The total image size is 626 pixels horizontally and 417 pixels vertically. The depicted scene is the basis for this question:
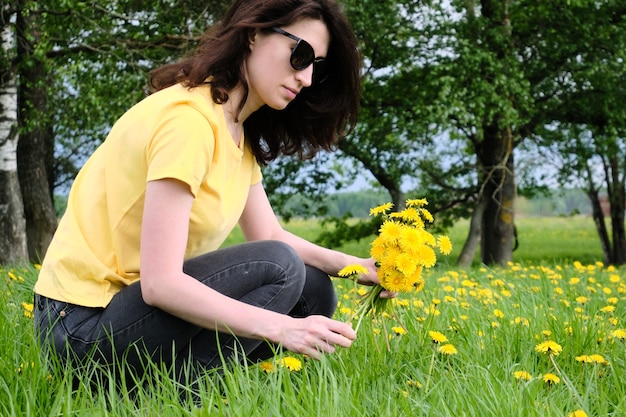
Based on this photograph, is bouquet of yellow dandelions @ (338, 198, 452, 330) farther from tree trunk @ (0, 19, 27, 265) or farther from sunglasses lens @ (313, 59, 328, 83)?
tree trunk @ (0, 19, 27, 265)

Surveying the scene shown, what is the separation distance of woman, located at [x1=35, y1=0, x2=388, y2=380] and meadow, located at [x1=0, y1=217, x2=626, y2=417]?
0.10 metres

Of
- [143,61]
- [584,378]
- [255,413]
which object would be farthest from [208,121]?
[143,61]

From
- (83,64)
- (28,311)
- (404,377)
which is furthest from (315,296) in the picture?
(83,64)

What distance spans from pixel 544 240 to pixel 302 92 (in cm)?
2325

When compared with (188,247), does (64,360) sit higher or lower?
lower

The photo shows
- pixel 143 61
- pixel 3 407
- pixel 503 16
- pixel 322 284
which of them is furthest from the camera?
→ pixel 503 16

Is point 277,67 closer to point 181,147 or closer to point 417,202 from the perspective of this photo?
point 181,147

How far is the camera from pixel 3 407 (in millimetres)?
1958

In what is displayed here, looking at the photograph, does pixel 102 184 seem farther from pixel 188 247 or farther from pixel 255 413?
pixel 255 413

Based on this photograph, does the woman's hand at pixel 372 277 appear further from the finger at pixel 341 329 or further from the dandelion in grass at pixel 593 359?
the dandelion in grass at pixel 593 359

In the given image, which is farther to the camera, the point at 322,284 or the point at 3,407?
the point at 322,284

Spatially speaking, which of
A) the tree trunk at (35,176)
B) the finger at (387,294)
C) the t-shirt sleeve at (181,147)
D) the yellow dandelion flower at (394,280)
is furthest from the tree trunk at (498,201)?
the t-shirt sleeve at (181,147)

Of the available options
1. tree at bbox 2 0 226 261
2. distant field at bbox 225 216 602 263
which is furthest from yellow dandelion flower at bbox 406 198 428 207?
distant field at bbox 225 216 602 263

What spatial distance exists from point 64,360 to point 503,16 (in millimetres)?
10634
